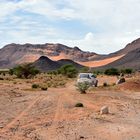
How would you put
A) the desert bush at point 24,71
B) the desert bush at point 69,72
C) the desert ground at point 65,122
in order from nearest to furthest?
1. the desert ground at point 65,122
2. the desert bush at point 24,71
3. the desert bush at point 69,72

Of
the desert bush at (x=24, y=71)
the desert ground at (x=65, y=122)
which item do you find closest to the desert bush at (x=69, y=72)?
the desert bush at (x=24, y=71)

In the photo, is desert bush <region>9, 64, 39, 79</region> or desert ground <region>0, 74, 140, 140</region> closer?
desert ground <region>0, 74, 140, 140</region>

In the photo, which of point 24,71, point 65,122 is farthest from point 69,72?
point 65,122

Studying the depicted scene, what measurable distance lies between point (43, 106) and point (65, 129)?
957 centimetres

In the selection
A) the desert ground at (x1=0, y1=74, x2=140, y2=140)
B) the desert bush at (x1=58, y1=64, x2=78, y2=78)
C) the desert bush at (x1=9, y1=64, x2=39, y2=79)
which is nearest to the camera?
the desert ground at (x1=0, y1=74, x2=140, y2=140)

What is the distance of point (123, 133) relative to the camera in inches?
696

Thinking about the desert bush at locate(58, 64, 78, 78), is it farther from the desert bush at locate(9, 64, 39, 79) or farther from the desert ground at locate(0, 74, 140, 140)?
the desert ground at locate(0, 74, 140, 140)

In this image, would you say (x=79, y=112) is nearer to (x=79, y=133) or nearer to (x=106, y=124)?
(x=106, y=124)

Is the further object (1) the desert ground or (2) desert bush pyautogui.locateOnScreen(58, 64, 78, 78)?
(2) desert bush pyautogui.locateOnScreen(58, 64, 78, 78)

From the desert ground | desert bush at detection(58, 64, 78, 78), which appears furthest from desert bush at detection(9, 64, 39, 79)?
the desert ground

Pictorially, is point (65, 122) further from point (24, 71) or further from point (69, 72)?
point (69, 72)

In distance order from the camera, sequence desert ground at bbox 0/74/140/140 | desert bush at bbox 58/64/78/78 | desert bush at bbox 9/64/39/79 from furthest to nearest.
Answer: desert bush at bbox 58/64/78/78, desert bush at bbox 9/64/39/79, desert ground at bbox 0/74/140/140

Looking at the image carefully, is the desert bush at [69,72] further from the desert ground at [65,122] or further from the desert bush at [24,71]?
the desert ground at [65,122]

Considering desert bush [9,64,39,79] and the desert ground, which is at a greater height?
desert bush [9,64,39,79]
